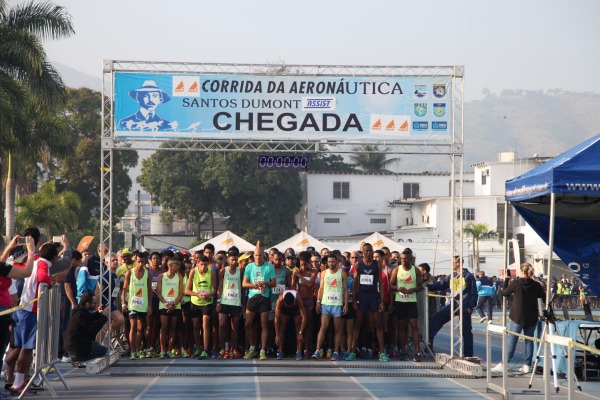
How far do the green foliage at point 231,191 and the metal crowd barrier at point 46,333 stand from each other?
204ft

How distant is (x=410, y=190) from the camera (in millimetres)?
85688

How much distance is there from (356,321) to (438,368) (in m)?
2.06

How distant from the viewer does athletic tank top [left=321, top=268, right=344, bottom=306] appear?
18.3 m

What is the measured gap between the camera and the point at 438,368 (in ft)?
57.2

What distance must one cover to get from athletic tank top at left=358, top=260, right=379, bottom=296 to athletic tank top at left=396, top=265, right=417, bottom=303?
46 cm

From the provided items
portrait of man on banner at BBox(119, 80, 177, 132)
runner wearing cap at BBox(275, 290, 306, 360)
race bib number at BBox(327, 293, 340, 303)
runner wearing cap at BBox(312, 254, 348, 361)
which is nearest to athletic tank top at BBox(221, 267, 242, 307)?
runner wearing cap at BBox(275, 290, 306, 360)

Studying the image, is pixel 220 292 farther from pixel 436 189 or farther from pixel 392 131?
pixel 436 189

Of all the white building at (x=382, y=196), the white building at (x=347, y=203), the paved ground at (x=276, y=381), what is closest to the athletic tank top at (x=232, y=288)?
the paved ground at (x=276, y=381)

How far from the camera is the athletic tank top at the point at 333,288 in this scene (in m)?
18.3

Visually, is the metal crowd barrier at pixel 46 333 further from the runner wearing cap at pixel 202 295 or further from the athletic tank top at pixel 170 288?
the runner wearing cap at pixel 202 295

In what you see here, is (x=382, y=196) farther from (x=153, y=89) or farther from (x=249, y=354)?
(x=153, y=89)

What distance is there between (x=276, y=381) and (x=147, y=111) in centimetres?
618

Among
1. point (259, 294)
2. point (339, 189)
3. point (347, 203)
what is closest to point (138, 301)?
point (259, 294)

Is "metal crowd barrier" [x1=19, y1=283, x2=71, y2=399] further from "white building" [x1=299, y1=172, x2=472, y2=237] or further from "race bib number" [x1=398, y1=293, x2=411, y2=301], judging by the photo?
"white building" [x1=299, y1=172, x2=472, y2=237]
